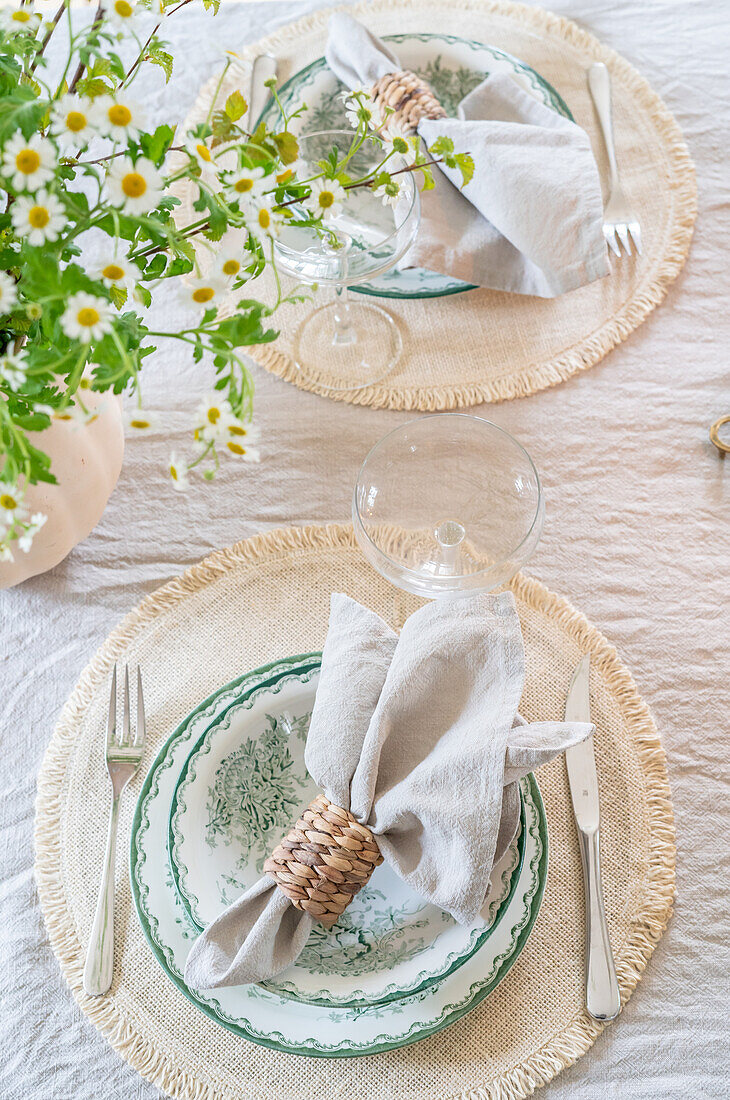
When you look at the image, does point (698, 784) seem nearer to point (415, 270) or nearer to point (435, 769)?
point (435, 769)

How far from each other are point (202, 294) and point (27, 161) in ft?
0.32

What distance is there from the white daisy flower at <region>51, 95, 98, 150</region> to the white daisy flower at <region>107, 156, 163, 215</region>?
19 mm

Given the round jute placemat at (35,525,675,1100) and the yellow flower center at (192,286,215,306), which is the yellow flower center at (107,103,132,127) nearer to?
the yellow flower center at (192,286,215,306)

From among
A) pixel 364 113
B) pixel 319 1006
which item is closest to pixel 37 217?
pixel 364 113

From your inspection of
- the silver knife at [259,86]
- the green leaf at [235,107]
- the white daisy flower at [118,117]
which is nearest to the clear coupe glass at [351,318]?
the silver knife at [259,86]

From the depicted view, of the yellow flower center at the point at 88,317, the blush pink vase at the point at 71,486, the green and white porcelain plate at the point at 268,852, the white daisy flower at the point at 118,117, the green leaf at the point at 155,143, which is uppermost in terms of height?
the white daisy flower at the point at 118,117

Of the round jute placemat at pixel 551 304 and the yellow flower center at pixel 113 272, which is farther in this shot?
the round jute placemat at pixel 551 304

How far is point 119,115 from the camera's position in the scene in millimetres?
432

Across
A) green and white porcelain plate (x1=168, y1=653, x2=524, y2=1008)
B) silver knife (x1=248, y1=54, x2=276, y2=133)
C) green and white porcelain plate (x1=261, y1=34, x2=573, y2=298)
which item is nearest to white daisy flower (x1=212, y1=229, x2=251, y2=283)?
green and white porcelain plate (x1=168, y1=653, x2=524, y2=1008)

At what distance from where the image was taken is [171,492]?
2.99ft

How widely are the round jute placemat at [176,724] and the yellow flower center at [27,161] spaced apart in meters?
0.48

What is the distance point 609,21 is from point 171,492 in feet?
2.65

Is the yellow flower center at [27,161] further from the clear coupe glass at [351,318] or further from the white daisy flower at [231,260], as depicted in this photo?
the clear coupe glass at [351,318]

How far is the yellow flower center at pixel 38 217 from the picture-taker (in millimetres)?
422
